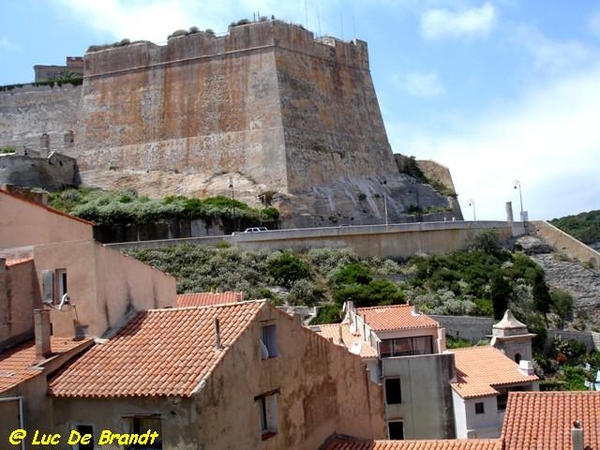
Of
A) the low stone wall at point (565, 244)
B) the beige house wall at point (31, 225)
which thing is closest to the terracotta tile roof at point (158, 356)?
the beige house wall at point (31, 225)

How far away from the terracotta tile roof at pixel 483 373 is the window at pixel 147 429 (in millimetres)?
15579

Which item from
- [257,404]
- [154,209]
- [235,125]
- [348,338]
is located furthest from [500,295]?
[257,404]

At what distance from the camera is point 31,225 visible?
1438 cm

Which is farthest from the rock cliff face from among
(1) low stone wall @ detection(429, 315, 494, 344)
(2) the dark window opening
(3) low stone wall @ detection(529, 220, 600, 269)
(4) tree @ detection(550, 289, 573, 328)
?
(2) the dark window opening

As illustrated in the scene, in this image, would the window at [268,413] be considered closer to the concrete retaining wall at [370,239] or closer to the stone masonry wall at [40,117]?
the concrete retaining wall at [370,239]

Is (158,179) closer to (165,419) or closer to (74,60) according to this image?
(74,60)

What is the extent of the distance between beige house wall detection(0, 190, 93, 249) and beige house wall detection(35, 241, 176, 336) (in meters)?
1.41

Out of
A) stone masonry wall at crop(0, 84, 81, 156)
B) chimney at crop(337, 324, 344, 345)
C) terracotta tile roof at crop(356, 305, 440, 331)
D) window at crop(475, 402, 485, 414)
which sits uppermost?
stone masonry wall at crop(0, 84, 81, 156)

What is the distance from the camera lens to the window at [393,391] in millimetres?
25484

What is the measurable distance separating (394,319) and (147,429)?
57.3 ft

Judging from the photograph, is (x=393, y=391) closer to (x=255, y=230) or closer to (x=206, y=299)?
(x=206, y=299)

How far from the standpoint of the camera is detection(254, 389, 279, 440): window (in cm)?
1180

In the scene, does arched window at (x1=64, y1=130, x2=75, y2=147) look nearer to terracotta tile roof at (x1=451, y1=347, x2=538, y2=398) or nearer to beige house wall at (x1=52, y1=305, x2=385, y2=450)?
terracotta tile roof at (x1=451, y1=347, x2=538, y2=398)

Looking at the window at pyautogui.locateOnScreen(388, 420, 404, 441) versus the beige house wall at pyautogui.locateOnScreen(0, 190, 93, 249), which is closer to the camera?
the beige house wall at pyautogui.locateOnScreen(0, 190, 93, 249)
